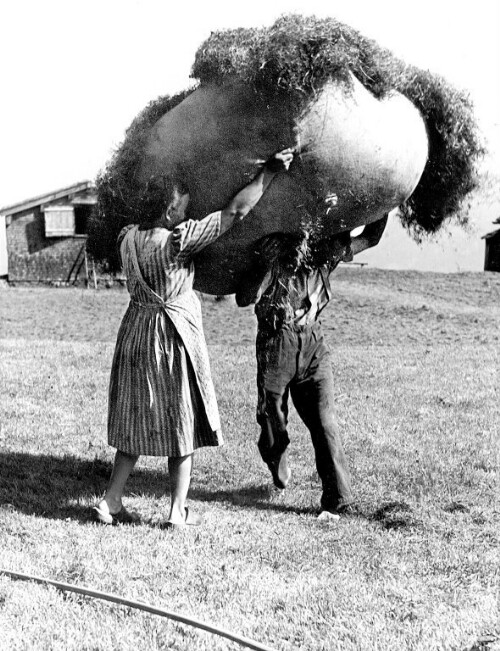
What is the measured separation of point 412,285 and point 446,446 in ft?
52.4

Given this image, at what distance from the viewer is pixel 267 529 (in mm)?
4805

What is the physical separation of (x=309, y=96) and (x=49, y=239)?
22.8 metres

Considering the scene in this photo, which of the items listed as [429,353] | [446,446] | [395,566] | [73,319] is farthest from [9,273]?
[395,566]

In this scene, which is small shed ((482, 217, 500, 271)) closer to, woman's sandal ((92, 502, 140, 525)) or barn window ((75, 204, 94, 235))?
barn window ((75, 204, 94, 235))

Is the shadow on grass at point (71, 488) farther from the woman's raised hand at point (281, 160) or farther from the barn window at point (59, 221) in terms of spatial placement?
the barn window at point (59, 221)

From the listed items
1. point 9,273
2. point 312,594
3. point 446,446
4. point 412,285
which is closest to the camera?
point 312,594

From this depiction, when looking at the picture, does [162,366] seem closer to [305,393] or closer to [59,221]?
[305,393]

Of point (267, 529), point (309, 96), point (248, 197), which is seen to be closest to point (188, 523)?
point (267, 529)

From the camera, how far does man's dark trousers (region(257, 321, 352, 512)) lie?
16.5ft

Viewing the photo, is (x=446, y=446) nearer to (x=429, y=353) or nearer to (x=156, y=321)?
(x=156, y=321)

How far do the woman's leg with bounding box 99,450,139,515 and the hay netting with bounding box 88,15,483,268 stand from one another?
55.0 inches

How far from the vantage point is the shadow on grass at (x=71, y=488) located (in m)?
5.15

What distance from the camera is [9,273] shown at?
1017 inches

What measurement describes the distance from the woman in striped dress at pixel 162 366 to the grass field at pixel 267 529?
17.3 inches
